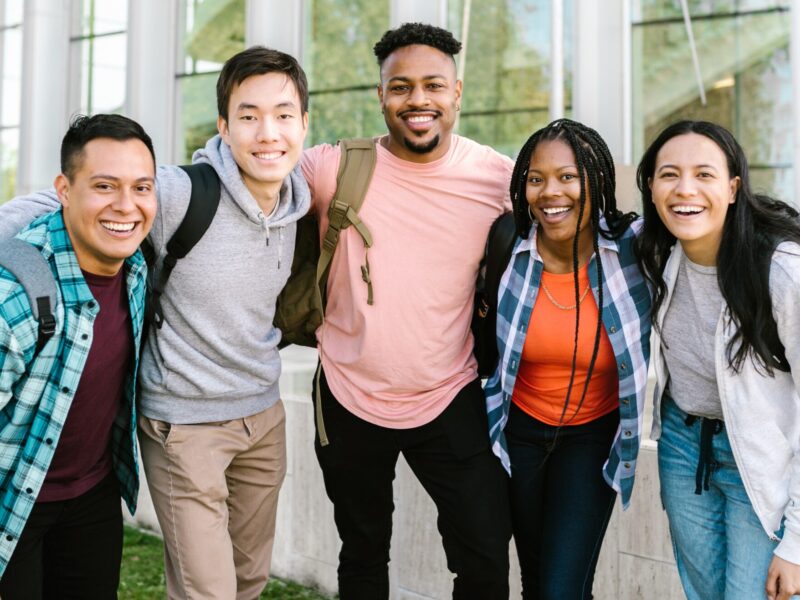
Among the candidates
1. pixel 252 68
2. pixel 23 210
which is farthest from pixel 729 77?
pixel 23 210

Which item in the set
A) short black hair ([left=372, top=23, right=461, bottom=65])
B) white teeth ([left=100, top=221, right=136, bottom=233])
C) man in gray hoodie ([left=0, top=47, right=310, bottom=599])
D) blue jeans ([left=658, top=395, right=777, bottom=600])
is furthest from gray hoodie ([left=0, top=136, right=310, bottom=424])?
blue jeans ([left=658, top=395, right=777, bottom=600])

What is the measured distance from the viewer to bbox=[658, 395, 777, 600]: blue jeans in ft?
8.91

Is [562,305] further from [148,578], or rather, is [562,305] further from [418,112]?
[148,578]

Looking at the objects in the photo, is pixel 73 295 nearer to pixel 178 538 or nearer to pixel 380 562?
pixel 178 538

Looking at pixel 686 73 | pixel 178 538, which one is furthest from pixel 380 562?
pixel 686 73

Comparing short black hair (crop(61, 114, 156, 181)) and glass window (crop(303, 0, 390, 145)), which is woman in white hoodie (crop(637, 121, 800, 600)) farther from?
glass window (crop(303, 0, 390, 145))

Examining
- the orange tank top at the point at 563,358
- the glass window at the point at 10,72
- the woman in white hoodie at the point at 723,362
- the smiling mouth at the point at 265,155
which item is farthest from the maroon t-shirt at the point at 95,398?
the glass window at the point at 10,72

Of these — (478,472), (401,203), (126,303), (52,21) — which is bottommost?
(478,472)

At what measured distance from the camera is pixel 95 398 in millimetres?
2914

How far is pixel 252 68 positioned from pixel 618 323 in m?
1.52

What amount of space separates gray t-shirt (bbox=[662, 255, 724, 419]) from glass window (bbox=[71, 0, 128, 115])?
9.08m

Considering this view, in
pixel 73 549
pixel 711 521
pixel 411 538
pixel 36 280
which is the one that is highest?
pixel 36 280

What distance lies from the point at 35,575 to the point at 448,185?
1.91m

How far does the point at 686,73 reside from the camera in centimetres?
679
